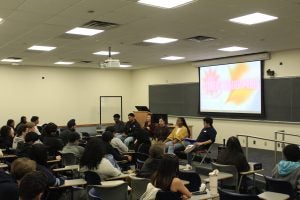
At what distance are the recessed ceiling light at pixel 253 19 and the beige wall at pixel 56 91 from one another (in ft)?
31.8

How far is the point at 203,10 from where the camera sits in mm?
5379

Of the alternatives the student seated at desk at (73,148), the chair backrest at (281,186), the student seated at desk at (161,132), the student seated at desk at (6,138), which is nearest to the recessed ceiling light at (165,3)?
the chair backrest at (281,186)

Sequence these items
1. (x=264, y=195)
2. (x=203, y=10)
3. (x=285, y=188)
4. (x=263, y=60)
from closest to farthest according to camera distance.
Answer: (x=264, y=195) < (x=285, y=188) < (x=203, y=10) < (x=263, y=60)

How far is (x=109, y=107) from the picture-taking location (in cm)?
1540

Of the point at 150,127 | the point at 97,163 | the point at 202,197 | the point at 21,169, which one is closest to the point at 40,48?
the point at 150,127

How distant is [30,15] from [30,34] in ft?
5.60

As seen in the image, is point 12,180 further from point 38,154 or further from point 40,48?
point 40,48

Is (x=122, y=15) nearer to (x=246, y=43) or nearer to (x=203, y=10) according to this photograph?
(x=203, y=10)

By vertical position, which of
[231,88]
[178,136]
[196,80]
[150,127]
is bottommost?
[178,136]

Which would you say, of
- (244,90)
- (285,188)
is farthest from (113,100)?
(285,188)

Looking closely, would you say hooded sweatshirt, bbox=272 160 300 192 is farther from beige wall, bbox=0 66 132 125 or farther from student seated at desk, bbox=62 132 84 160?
beige wall, bbox=0 66 132 125

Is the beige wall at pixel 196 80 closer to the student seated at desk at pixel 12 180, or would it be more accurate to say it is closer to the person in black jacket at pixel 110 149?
the person in black jacket at pixel 110 149

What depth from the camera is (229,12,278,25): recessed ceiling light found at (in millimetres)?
5770

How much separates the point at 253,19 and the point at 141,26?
6.94 feet
